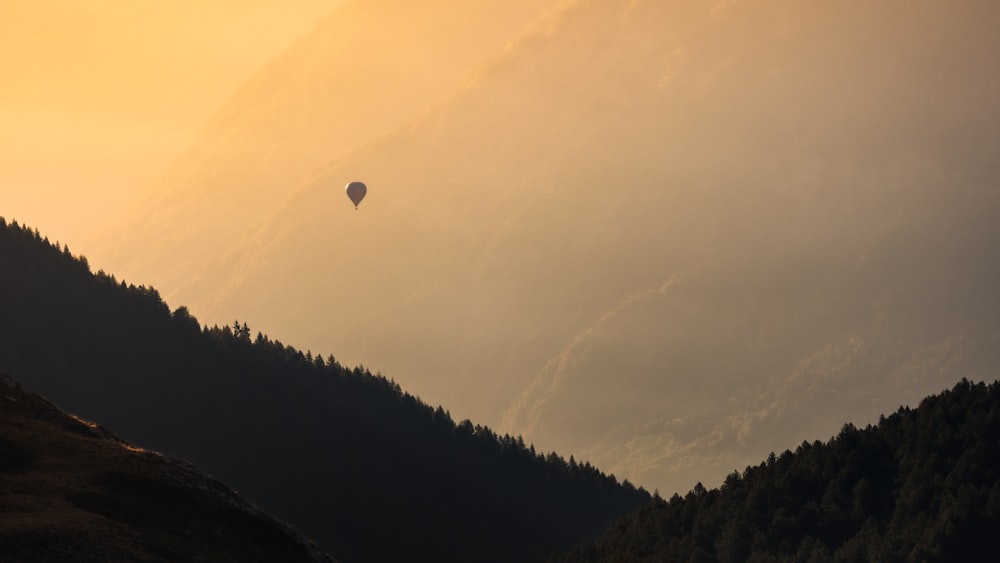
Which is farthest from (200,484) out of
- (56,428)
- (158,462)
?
(56,428)

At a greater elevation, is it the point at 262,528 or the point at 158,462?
the point at 158,462

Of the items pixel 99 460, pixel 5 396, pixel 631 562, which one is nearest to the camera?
pixel 99 460

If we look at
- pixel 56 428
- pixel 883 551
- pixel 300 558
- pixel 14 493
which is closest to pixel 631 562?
pixel 300 558

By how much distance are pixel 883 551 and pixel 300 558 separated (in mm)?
133633

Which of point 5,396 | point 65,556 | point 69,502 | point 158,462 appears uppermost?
point 5,396

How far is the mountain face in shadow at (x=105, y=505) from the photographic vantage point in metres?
64.4

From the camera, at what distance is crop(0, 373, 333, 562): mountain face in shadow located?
64375 mm

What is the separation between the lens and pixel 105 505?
2793 inches

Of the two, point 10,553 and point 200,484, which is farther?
point 200,484

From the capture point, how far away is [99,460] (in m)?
77.9

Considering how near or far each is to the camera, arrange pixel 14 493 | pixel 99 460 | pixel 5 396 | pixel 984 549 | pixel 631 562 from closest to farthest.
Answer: pixel 14 493
pixel 99 460
pixel 5 396
pixel 631 562
pixel 984 549

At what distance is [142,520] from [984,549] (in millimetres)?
146165

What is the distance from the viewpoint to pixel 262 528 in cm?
7931

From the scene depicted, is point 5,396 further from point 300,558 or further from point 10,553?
point 10,553
